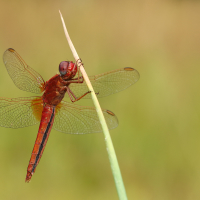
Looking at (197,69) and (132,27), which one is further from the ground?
(132,27)

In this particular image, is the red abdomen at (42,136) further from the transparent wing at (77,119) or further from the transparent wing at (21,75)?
the transparent wing at (21,75)

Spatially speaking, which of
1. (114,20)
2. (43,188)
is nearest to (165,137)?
(43,188)

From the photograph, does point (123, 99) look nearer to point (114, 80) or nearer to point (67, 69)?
point (114, 80)

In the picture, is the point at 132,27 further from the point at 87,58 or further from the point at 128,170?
the point at 128,170

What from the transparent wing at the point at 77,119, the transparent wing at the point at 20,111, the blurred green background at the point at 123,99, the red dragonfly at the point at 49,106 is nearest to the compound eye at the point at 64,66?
the red dragonfly at the point at 49,106

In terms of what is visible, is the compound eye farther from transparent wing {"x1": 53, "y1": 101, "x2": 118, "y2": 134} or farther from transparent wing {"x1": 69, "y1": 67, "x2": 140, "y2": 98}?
transparent wing {"x1": 53, "y1": 101, "x2": 118, "y2": 134}

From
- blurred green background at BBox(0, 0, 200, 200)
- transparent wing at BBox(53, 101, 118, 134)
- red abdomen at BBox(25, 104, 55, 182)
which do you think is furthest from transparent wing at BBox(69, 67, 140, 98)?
blurred green background at BBox(0, 0, 200, 200)

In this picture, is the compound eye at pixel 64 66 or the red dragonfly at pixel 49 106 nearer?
the compound eye at pixel 64 66

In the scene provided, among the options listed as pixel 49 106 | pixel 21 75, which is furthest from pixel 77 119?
pixel 21 75
